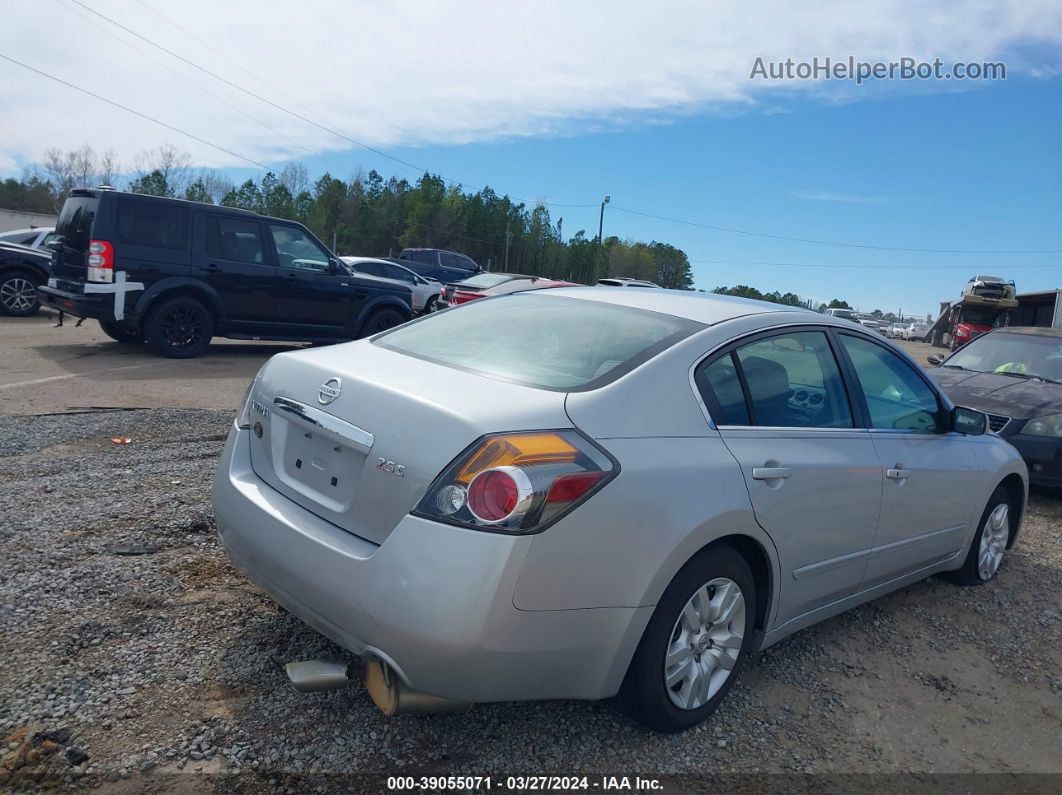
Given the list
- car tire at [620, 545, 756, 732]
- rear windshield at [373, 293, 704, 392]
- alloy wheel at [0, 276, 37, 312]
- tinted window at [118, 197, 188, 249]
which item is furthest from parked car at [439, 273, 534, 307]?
car tire at [620, 545, 756, 732]

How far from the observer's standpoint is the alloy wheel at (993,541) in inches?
194

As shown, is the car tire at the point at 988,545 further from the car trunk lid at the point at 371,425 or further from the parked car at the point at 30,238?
the parked car at the point at 30,238

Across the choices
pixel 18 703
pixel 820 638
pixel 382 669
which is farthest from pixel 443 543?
pixel 820 638

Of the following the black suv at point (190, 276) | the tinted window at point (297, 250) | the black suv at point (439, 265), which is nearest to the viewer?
the black suv at point (190, 276)

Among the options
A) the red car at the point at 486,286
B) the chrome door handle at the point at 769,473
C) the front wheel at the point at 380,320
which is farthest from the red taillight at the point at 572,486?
the red car at the point at 486,286

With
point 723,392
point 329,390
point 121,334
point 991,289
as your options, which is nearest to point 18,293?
point 121,334

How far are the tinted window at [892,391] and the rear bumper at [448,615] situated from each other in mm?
1952

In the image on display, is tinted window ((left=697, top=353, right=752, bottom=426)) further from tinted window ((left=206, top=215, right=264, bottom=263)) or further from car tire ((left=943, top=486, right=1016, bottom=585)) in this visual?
tinted window ((left=206, top=215, right=264, bottom=263))

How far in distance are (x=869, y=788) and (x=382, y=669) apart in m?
1.71

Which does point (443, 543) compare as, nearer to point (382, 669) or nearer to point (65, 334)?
point (382, 669)

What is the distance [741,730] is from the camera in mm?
3111

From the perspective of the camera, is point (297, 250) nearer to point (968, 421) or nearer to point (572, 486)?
point (968, 421)

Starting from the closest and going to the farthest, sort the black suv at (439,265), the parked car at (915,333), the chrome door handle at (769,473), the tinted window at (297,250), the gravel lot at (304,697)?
1. the gravel lot at (304,697)
2. the chrome door handle at (769,473)
3. the tinted window at (297,250)
4. the black suv at (439,265)
5. the parked car at (915,333)

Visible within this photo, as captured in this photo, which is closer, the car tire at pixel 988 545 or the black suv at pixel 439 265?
the car tire at pixel 988 545
